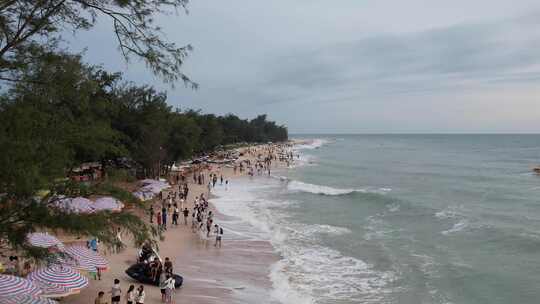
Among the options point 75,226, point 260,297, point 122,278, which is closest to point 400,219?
point 260,297

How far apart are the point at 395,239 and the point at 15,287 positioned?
59.6ft

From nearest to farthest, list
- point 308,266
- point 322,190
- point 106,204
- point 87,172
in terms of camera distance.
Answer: point 308,266 → point 106,204 → point 87,172 → point 322,190

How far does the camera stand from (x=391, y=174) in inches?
2256

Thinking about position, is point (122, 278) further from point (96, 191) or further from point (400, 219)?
point (400, 219)

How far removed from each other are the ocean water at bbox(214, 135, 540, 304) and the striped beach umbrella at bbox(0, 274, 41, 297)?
6.71 m

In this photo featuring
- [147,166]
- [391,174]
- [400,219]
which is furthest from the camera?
[391,174]

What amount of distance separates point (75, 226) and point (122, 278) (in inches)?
384

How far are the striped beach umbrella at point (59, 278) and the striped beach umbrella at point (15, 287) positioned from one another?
2.42ft

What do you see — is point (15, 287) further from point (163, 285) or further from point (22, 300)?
point (163, 285)

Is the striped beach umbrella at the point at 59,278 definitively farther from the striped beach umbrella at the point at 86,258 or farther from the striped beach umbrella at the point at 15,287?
the striped beach umbrella at the point at 86,258

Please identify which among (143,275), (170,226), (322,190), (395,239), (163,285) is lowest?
(395,239)

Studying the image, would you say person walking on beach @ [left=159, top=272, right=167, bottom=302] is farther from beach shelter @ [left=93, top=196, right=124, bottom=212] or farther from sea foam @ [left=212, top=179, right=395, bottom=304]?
beach shelter @ [left=93, top=196, right=124, bottom=212]

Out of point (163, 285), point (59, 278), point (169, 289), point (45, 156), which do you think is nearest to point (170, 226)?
point (163, 285)

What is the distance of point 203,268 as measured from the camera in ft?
56.0
